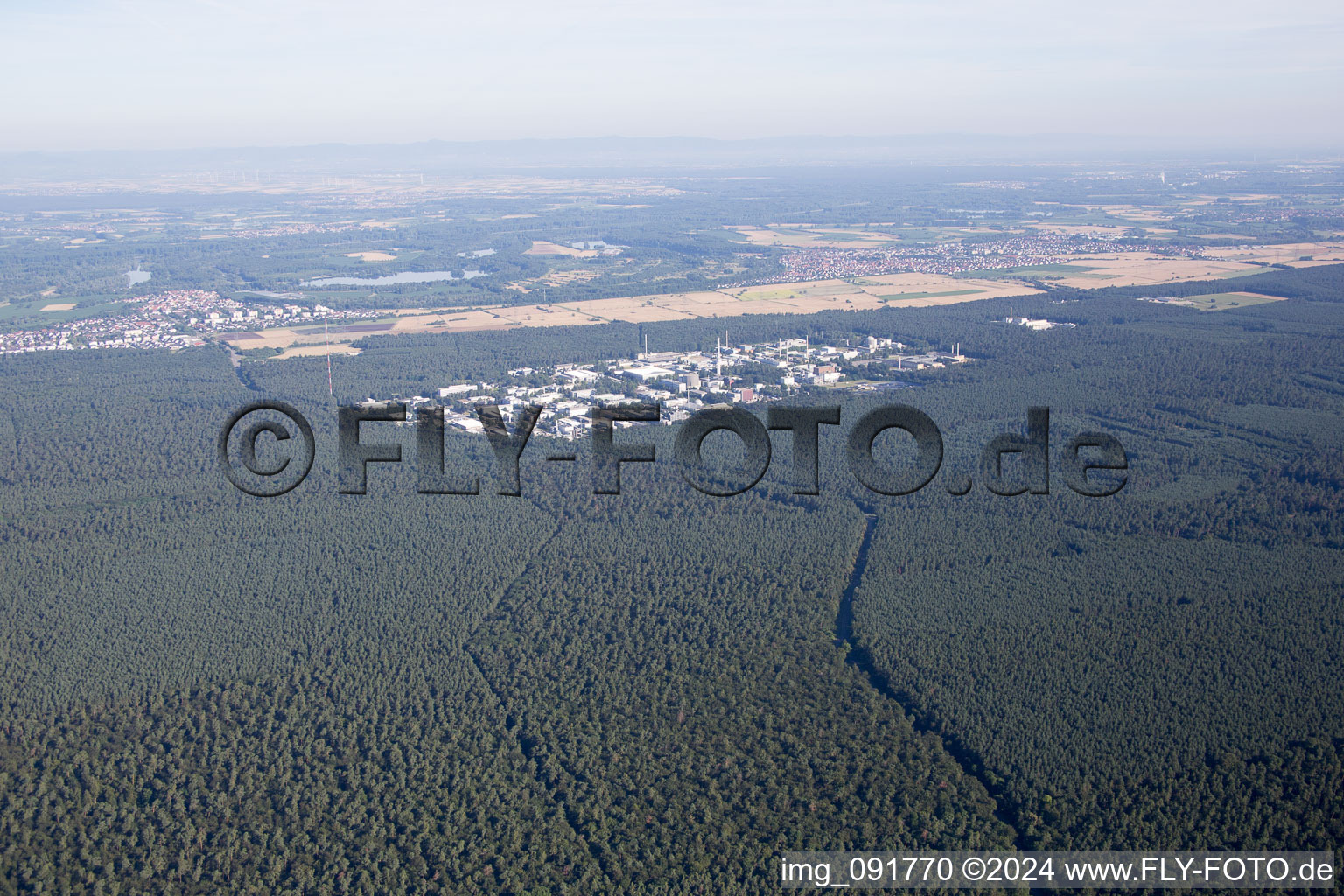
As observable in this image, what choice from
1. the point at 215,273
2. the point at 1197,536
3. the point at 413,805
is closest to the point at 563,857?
the point at 413,805

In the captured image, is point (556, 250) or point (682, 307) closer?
point (682, 307)

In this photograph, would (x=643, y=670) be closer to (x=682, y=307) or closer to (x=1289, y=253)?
(x=682, y=307)

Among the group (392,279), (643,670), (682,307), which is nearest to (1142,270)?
(682,307)

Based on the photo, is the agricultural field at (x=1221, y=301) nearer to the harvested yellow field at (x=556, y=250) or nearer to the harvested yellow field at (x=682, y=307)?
the harvested yellow field at (x=682, y=307)

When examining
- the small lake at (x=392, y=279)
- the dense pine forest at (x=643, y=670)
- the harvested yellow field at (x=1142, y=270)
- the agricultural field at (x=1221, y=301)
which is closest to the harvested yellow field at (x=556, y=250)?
the small lake at (x=392, y=279)

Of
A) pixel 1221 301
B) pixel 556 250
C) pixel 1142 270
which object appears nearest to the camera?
pixel 1221 301

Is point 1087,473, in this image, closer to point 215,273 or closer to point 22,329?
point 22,329
